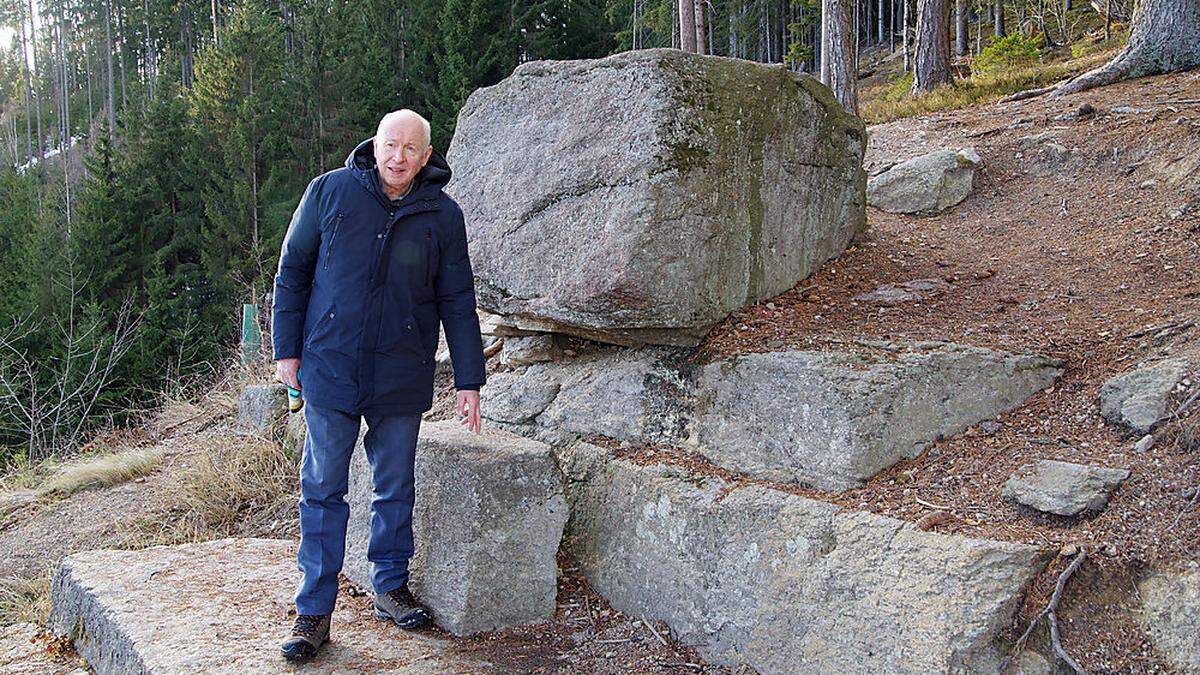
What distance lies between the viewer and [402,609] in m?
3.42

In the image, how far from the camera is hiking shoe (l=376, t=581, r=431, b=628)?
3410 mm

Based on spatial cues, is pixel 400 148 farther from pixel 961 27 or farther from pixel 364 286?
pixel 961 27

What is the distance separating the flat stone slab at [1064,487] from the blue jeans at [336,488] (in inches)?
83.0

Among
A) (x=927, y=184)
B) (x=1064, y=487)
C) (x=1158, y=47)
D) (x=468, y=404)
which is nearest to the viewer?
(x=1064, y=487)

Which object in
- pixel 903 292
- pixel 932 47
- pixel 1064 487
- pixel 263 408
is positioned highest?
pixel 932 47

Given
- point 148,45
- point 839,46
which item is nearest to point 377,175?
point 839,46

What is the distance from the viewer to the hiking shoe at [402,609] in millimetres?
3410

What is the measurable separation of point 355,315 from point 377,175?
52 cm

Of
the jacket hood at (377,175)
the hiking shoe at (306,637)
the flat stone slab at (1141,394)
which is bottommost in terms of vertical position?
the hiking shoe at (306,637)

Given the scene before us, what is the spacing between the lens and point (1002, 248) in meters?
5.27

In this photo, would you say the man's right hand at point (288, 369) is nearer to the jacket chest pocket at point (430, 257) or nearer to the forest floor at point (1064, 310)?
the jacket chest pocket at point (430, 257)

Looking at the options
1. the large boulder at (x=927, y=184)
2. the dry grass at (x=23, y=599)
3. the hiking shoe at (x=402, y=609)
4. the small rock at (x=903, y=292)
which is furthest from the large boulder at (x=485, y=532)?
the large boulder at (x=927, y=184)

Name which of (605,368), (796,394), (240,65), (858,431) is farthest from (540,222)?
(240,65)

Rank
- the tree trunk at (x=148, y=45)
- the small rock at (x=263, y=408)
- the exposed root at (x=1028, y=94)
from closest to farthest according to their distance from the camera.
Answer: the small rock at (x=263, y=408) → the exposed root at (x=1028, y=94) → the tree trunk at (x=148, y=45)
